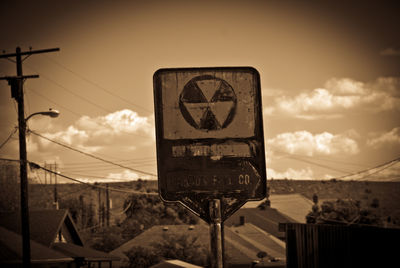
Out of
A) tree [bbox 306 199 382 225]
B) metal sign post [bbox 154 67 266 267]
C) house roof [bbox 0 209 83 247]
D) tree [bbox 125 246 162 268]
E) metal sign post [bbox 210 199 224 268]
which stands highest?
metal sign post [bbox 154 67 266 267]

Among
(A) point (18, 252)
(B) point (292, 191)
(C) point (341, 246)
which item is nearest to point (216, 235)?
(C) point (341, 246)

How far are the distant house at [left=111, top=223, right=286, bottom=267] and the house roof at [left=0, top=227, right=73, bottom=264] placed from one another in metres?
13.8

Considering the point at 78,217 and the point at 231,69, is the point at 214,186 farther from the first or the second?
the point at 78,217

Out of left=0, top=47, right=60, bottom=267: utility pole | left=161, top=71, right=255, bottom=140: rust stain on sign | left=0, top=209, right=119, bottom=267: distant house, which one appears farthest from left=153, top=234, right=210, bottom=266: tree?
left=161, top=71, right=255, bottom=140: rust stain on sign

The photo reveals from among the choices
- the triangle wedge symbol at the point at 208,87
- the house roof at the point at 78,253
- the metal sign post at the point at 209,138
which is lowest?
the house roof at the point at 78,253

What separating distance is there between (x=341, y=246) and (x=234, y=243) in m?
22.1

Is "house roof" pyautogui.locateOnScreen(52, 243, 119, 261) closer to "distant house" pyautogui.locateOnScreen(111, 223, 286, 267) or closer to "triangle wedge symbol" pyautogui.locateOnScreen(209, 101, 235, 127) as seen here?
"distant house" pyautogui.locateOnScreen(111, 223, 286, 267)

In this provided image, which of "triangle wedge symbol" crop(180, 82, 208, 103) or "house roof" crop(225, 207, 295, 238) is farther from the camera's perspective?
"house roof" crop(225, 207, 295, 238)

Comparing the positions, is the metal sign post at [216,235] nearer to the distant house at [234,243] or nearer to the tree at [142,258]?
the distant house at [234,243]

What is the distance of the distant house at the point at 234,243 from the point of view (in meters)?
38.4

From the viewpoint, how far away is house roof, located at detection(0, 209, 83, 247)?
95.1ft

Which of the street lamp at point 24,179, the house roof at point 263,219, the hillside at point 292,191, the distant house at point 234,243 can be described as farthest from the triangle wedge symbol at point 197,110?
the hillside at point 292,191

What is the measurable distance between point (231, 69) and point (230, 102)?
9.8 inches

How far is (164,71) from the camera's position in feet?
12.5
